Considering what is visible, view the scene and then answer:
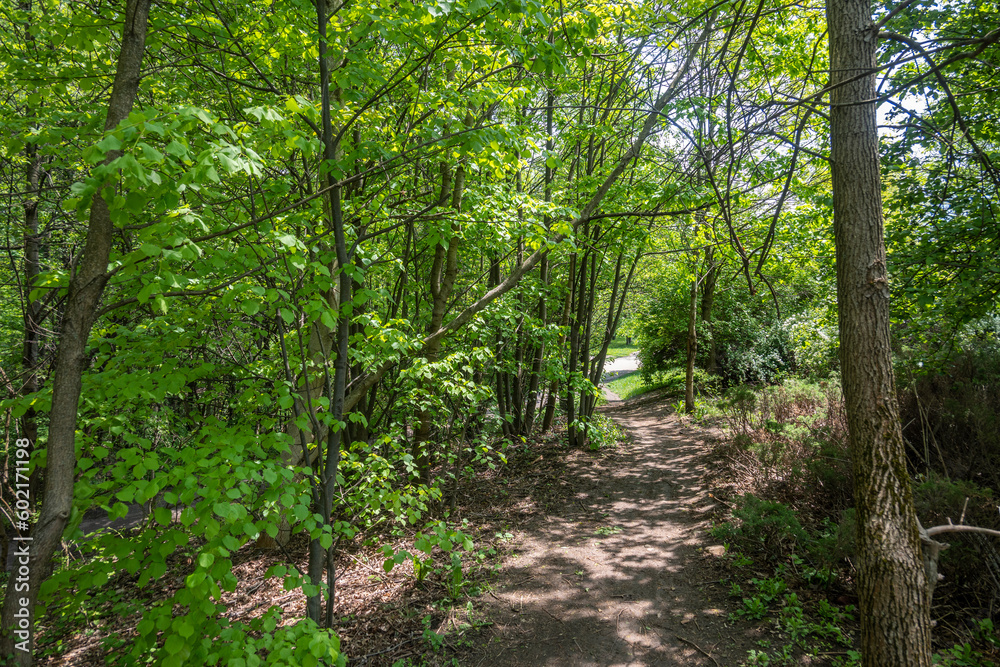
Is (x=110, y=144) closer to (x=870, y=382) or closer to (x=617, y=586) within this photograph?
(x=870, y=382)

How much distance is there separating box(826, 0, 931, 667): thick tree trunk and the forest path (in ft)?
4.85

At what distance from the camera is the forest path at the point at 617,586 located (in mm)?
3779

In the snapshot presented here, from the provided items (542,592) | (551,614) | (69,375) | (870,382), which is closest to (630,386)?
(542,592)

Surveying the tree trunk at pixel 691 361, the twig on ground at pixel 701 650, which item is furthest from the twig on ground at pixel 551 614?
the tree trunk at pixel 691 361

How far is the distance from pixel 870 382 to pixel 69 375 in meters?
3.96

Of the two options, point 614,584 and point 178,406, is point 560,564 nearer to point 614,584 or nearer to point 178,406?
point 614,584

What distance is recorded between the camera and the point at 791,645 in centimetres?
349

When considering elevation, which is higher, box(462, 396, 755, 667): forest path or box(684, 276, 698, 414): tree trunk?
box(684, 276, 698, 414): tree trunk

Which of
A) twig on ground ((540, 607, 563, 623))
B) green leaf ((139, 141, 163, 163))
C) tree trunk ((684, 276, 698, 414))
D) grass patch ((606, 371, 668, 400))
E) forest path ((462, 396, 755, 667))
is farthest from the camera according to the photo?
grass patch ((606, 371, 668, 400))

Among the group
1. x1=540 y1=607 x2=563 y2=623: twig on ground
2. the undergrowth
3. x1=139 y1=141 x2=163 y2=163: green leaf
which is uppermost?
x1=139 y1=141 x2=163 y2=163: green leaf

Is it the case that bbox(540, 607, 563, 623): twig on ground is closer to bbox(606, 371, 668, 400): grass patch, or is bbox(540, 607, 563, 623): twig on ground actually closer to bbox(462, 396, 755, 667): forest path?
bbox(462, 396, 755, 667): forest path

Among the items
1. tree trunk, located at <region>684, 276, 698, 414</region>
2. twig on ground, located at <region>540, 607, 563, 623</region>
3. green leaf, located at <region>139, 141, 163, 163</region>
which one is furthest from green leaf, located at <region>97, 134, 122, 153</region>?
tree trunk, located at <region>684, 276, 698, 414</region>

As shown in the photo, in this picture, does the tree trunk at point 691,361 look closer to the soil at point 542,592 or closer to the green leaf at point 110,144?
the soil at point 542,592

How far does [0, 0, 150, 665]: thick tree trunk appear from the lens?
2002 millimetres
